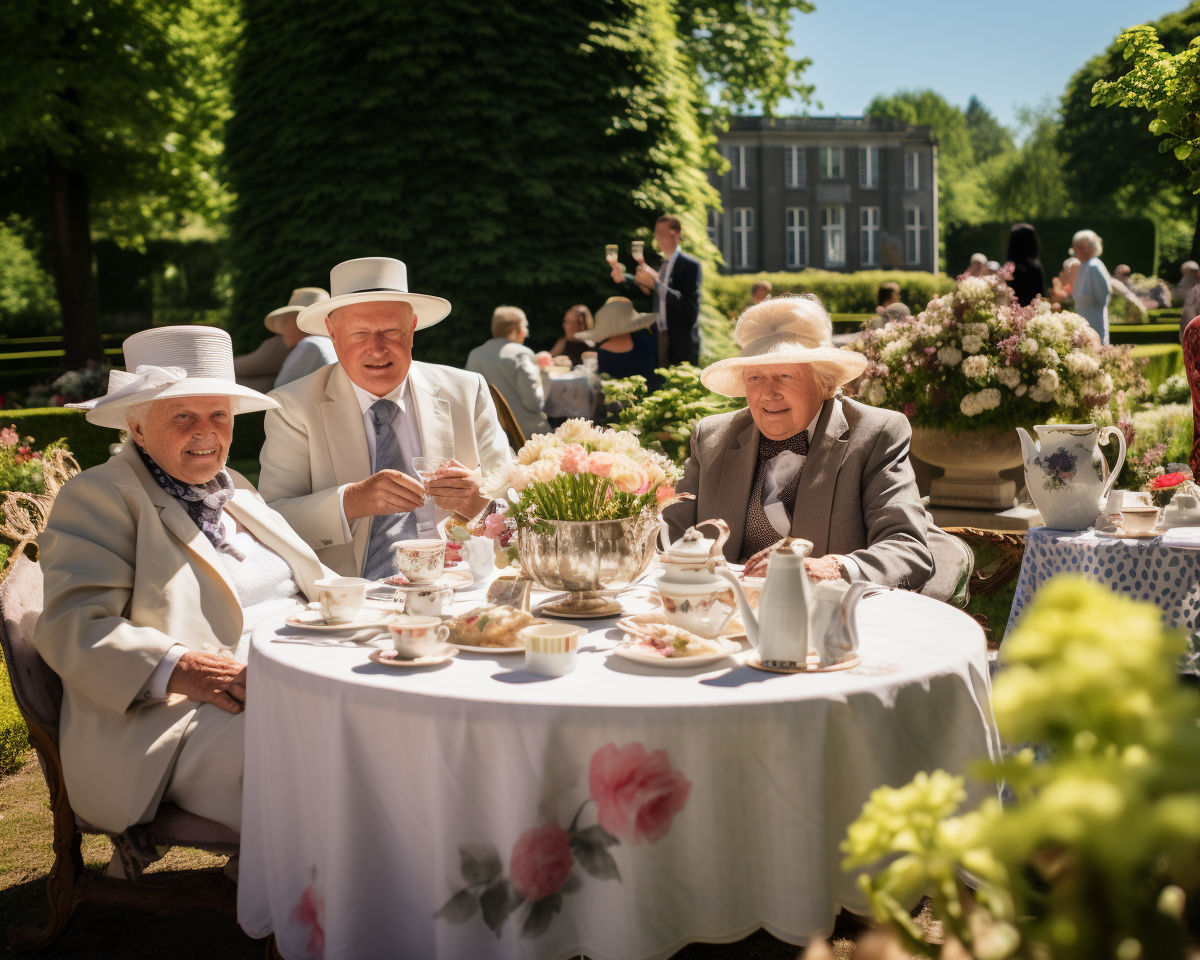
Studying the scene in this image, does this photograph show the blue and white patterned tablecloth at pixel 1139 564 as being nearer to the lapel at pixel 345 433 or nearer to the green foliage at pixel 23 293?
the lapel at pixel 345 433

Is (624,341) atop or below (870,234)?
below

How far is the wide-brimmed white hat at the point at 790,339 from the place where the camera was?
10.8ft

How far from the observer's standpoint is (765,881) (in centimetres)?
186

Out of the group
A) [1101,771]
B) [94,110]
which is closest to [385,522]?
[1101,771]

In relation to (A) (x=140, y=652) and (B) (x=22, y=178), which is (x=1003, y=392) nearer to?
(A) (x=140, y=652)

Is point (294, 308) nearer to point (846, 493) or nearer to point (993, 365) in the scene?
point (993, 365)

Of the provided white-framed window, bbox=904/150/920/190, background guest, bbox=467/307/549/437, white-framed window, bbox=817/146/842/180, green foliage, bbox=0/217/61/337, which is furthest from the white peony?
white-framed window, bbox=904/150/920/190

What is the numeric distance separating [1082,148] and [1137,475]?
42.6m

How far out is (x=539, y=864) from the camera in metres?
1.82

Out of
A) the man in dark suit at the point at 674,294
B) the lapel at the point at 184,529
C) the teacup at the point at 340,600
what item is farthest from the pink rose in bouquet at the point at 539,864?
the man in dark suit at the point at 674,294

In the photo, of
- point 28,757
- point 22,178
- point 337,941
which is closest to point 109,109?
point 22,178

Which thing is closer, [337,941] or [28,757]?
[337,941]

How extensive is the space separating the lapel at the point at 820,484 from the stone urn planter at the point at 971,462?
11.0ft

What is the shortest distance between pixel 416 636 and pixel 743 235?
49264mm
